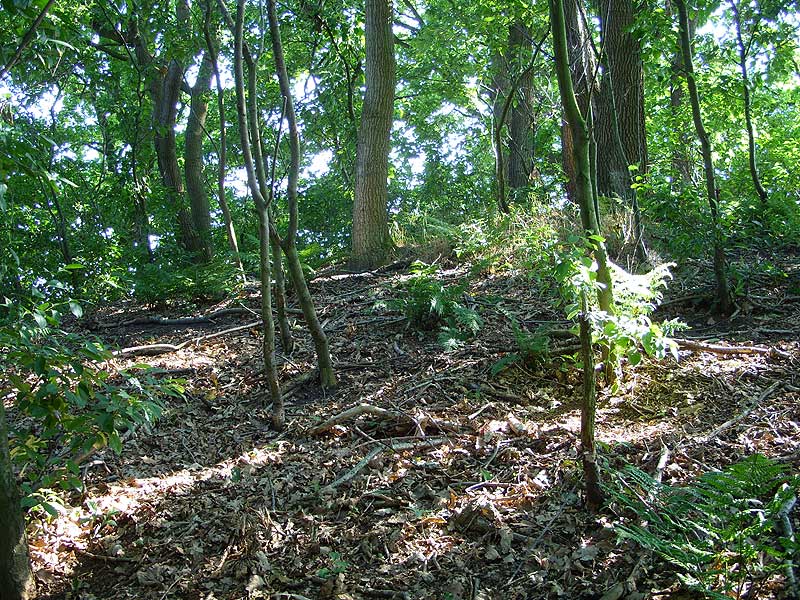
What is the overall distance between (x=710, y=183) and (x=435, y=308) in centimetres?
256

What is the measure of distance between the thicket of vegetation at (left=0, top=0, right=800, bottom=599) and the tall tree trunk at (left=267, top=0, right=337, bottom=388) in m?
0.03

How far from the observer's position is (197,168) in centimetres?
993

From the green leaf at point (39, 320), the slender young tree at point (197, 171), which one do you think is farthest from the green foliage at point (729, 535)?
the slender young tree at point (197, 171)

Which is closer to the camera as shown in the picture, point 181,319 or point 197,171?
point 181,319

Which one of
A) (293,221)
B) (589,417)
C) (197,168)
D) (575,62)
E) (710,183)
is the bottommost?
(589,417)

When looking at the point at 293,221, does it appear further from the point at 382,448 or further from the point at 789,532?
the point at 789,532

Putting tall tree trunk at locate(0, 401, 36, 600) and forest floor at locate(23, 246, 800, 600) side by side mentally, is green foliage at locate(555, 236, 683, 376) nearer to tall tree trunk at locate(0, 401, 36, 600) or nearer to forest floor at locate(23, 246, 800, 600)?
forest floor at locate(23, 246, 800, 600)

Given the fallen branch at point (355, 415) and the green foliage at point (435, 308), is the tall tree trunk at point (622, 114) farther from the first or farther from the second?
the fallen branch at point (355, 415)

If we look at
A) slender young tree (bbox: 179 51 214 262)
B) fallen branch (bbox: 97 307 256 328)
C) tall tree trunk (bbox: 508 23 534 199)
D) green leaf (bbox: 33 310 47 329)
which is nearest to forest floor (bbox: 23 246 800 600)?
green leaf (bbox: 33 310 47 329)

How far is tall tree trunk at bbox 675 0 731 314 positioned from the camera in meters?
5.06

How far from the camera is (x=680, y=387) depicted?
13.6 ft

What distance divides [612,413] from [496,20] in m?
6.84

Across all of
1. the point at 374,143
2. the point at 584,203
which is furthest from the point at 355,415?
the point at 374,143

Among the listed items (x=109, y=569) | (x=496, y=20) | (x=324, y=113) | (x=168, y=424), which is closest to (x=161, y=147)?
(x=324, y=113)
